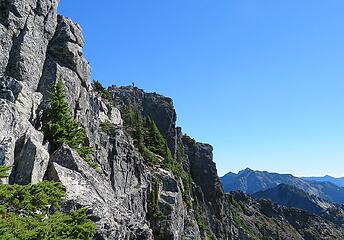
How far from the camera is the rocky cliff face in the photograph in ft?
93.6

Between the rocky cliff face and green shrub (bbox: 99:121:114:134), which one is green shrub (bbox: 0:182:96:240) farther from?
green shrub (bbox: 99:121:114:134)

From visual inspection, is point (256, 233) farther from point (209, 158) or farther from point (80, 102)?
point (80, 102)

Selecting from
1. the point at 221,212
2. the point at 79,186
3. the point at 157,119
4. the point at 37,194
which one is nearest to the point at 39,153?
the point at 79,186

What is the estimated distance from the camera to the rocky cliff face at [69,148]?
28533mm

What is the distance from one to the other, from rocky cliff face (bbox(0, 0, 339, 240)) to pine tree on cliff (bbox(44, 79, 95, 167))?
99 centimetres

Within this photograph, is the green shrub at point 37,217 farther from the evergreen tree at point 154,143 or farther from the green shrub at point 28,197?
the evergreen tree at point 154,143

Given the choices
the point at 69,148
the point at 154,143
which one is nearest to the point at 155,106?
the point at 154,143

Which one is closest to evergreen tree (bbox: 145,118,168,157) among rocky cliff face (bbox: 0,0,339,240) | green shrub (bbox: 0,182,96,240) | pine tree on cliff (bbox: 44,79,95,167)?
rocky cliff face (bbox: 0,0,339,240)

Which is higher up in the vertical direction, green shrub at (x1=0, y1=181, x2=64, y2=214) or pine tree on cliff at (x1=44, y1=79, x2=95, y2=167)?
pine tree on cliff at (x1=44, y1=79, x2=95, y2=167)

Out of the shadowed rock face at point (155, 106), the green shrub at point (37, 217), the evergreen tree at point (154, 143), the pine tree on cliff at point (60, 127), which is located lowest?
the green shrub at point (37, 217)

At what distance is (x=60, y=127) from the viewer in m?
37.9

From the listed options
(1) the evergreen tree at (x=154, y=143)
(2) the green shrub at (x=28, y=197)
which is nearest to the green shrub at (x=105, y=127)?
(1) the evergreen tree at (x=154, y=143)

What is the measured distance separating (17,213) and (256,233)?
141119mm

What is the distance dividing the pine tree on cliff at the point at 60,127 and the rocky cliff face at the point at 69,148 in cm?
99
